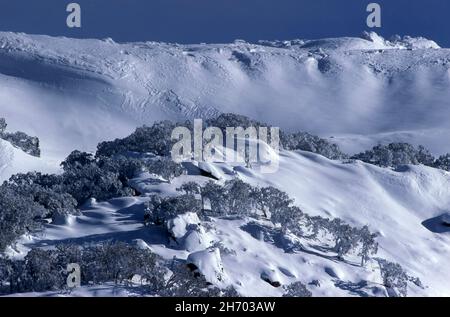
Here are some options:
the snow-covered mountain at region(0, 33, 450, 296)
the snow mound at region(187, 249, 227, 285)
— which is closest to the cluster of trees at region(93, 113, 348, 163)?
the snow-covered mountain at region(0, 33, 450, 296)

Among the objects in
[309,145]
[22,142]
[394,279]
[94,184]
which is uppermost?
[22,142]

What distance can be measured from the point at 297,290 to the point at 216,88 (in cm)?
5562

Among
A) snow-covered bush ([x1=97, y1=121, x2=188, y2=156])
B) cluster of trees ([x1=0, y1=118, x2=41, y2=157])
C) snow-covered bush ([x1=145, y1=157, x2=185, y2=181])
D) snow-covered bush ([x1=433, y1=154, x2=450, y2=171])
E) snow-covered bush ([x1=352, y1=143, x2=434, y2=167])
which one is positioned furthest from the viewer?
cluster of trees ([x1=0, y1=118, x2=41, y2=157])

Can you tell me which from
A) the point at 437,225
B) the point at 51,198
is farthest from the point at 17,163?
the point at 437,225

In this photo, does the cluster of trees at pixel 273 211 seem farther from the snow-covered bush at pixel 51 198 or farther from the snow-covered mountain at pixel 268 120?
the snow-covered bush at pixel 51 198

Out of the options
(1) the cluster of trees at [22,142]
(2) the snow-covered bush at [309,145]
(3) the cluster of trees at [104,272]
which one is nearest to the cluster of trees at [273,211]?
(3) the cluster of trees at [104,272]

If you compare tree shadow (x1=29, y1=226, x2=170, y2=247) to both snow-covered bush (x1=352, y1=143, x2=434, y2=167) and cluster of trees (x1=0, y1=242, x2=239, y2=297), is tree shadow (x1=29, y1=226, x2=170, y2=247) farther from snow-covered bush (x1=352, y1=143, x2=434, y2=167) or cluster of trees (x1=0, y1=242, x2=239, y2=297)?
snow-covered bush (x1=352, y1=143, x2=434, y2=167)

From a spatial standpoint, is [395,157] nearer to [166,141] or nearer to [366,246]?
[166,141]

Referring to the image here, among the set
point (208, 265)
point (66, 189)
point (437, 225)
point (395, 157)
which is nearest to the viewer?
point (208, 265)

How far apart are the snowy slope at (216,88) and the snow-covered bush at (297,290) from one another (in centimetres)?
3556

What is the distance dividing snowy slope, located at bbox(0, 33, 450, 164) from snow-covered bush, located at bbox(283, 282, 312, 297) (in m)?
35.6

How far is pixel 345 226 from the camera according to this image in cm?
2583

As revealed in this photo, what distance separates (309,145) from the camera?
3844 centimetres

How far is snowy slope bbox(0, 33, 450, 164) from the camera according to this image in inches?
2520
